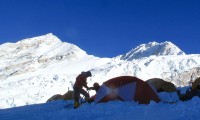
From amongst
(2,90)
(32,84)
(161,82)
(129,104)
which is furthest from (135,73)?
(129,104)

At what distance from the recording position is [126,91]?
2019 cm

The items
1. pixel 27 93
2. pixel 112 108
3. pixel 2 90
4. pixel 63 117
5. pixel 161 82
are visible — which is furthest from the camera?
pixel 2 90

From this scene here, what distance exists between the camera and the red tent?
1978 centimetres

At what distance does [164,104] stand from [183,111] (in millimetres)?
2810

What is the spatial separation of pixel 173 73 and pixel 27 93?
186 feet

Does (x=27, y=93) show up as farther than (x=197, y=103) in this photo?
Yes

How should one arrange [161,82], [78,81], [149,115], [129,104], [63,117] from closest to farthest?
[149,115] → [63,117] → [129,104] → [78,81] → [161,82]

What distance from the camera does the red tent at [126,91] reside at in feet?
64.9

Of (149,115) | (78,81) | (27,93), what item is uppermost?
(27,93)

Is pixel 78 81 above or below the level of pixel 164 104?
above

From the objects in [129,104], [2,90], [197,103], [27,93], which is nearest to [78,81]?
[129,104]

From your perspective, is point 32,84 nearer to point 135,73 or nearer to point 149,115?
point 135,73

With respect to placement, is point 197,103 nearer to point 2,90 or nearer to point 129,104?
point 129,104

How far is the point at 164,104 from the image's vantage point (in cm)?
1634
